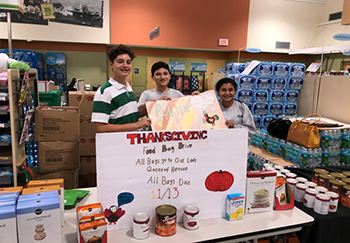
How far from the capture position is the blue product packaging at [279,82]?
471cm

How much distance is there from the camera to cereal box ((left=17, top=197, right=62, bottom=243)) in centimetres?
105

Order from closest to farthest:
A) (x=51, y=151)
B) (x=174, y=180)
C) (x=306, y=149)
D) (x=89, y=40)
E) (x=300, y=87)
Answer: (x=174, y=180)
(x=51, y=151)
(x=306, y=149)
(x=300, y=87)
(x=89, y=40)

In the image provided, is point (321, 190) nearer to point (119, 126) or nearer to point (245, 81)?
point (119, 126)

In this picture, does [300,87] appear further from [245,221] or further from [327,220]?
[245,221]

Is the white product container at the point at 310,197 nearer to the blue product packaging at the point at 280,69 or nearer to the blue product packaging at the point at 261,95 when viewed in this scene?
the blue product packaging at the point at 261,95

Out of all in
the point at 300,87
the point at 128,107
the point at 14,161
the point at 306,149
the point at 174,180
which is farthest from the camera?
the point at 300,87

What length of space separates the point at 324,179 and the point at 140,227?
1.58 meters

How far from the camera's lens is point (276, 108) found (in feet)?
15.9

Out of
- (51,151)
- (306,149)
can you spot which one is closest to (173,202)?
(51,151)

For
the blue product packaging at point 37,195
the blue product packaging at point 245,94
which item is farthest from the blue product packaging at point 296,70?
the blue product packaging at point 37,195

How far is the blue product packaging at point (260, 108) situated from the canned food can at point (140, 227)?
12.6 feet

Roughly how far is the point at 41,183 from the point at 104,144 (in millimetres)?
440

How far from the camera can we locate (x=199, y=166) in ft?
4.74

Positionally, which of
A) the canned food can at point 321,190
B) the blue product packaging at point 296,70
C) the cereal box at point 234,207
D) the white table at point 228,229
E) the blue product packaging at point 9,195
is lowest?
the white table at point 228,229
